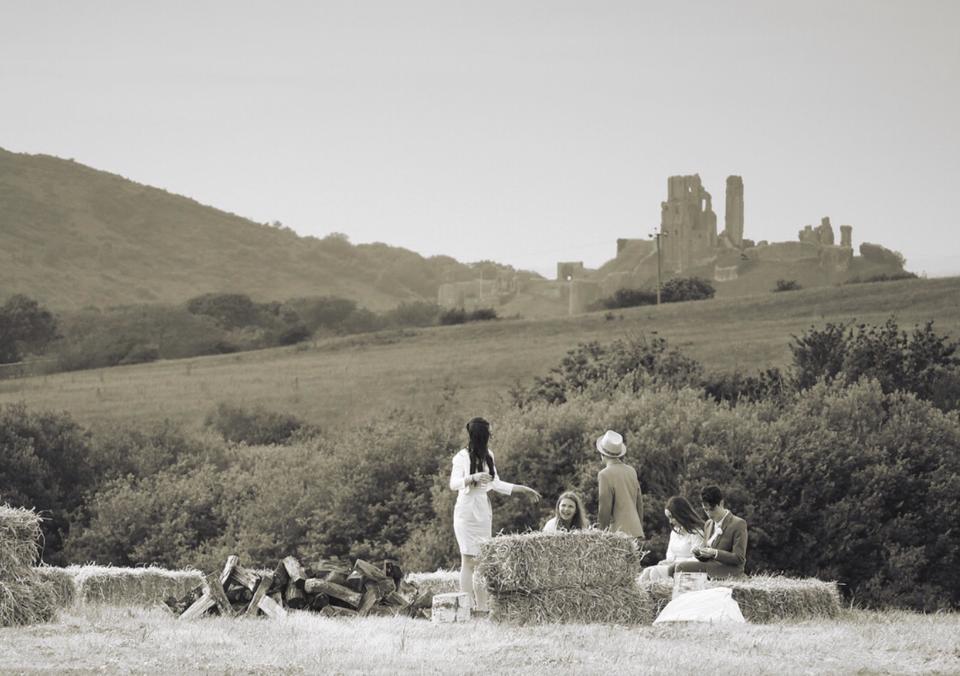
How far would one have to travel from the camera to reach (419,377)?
268 feet

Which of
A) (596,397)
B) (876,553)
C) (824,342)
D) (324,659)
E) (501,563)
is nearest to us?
(324,659)

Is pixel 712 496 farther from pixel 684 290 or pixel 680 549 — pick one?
pixel 684 290

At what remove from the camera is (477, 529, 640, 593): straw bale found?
547 inches

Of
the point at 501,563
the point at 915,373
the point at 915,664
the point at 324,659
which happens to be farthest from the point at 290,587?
the point at 915,373

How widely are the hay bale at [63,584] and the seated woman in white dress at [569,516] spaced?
19.1 feet

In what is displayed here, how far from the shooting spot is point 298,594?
15688mm

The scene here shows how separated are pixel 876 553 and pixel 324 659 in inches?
776

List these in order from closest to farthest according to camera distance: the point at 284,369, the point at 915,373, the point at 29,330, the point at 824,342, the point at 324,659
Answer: the point at 324,659 < the point at 915,373 < the point at 824,342 < the point at 284,369 < the point at 29,330

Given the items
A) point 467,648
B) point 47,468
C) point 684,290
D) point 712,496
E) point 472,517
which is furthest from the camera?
point 684,290

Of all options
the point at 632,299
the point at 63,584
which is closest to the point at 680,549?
the point at 63,584

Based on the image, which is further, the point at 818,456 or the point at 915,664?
the point at 818,456

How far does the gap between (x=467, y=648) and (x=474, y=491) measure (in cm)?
231

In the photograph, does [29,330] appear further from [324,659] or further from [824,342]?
[324,659]

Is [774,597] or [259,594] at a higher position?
[774,597]
